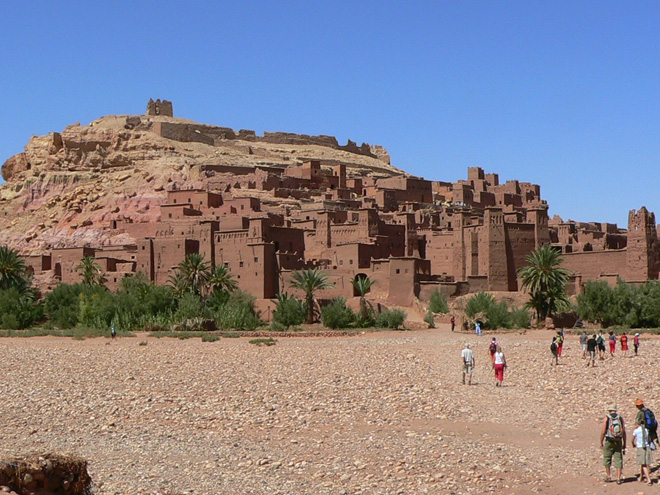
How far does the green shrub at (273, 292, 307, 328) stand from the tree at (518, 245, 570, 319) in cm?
1130

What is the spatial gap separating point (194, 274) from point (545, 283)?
18268 mm

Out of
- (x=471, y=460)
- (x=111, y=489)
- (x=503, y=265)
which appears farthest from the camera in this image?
(x=503, y=265)

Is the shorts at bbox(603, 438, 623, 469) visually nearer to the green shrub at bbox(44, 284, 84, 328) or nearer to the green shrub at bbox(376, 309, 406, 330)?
the green shrub at bbox(376, 309, 406, 330)

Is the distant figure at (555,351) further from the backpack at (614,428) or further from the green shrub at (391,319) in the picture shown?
the green shrub at (391,319)

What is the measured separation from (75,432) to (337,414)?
5400 millimetres

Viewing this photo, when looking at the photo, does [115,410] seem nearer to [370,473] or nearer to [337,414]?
[337,414]

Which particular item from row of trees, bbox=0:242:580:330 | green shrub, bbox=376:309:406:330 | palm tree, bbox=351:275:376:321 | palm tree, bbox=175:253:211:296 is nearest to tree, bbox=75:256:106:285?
row of trees, bbox=0:242:580:330

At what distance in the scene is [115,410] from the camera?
20.6 meters

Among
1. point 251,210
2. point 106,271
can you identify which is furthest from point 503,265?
point 106,271

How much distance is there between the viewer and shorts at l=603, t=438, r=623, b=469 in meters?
13.5

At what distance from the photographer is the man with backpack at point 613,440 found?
13320mm

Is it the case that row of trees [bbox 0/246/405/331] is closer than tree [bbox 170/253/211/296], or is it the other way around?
row of trees [bbox 0/246/405/331]

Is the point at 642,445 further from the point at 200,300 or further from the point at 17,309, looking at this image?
the point at 17,309

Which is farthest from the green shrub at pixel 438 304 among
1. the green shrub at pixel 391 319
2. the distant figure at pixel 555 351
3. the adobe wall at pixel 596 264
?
the distant figure at pixel 555 351
